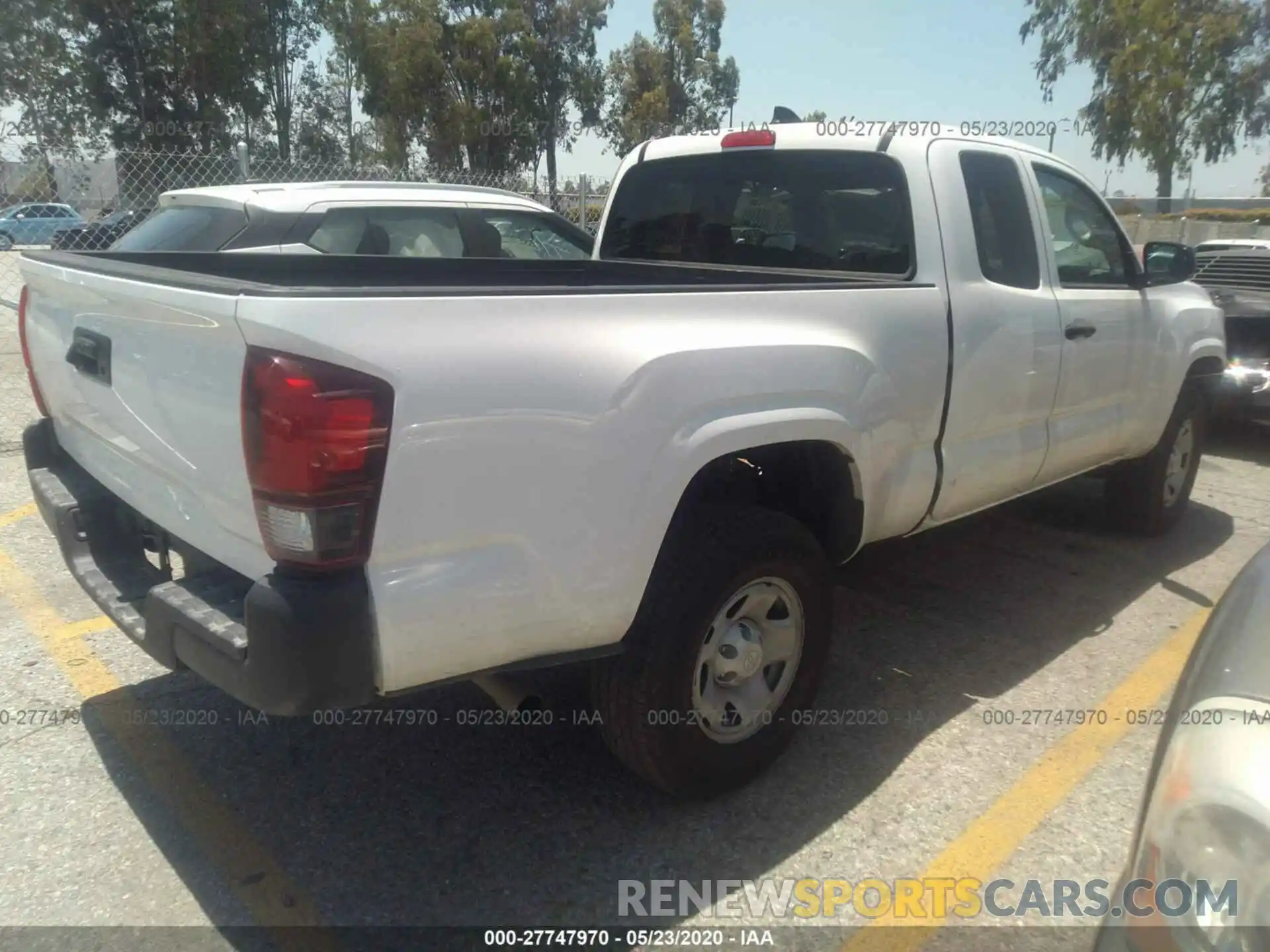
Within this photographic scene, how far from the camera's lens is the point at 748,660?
2838 millimetres

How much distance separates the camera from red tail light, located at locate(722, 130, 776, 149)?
3.83 metres

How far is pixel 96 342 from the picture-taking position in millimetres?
2607

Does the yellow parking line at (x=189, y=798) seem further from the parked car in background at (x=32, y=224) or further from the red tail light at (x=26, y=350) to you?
the parked car in background at (x=32, y=224)

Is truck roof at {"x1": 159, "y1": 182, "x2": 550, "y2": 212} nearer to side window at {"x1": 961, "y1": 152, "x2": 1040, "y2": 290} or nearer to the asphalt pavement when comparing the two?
the asphalt pavement

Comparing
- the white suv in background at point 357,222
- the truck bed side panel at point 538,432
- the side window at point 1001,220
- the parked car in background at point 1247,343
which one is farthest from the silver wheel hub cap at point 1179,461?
the white suv in background at point 357,222

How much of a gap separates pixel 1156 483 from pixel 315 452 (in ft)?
15.7

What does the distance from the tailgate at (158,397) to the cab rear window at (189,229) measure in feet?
9.89

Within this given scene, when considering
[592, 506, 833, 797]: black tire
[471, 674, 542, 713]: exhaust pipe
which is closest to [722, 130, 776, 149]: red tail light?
[592, 506, 833, 797]: black tire

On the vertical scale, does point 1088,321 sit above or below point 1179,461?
above

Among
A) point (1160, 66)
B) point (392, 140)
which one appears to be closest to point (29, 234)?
point (392, 140)

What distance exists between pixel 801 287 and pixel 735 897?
1720mm

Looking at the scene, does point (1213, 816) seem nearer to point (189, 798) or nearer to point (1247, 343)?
point (189, 798)

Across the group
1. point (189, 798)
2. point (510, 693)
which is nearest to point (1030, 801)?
point (510, 693)

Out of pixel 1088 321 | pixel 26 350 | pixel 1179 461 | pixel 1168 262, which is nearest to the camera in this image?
pixel 26 350
